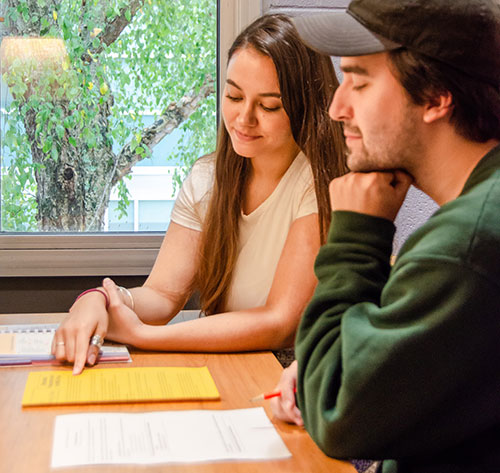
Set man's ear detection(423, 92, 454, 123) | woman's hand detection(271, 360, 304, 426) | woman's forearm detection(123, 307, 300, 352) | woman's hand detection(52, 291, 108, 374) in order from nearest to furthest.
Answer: man's ear detection(423, 92, 454, 123), woman's hand detection(271, 360, 304, 426), woman's hand detection(52, 291, 108, 374), woman's forearm detection(123, 307, 300, 352)

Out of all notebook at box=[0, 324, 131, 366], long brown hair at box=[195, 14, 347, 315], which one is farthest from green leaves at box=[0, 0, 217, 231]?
notebook at box=[0, 324, 131, 366]

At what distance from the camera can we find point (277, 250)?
184cm

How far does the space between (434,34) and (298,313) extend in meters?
0.84

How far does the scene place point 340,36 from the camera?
0.98 m

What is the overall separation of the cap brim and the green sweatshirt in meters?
0.21

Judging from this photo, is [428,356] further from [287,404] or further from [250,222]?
[250,222]

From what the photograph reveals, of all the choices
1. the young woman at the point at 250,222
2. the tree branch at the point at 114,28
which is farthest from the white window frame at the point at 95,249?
the young woman at the point at 250,222

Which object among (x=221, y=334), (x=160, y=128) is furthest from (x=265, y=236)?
(x=160, y=128)

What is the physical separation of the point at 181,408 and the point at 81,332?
347mm

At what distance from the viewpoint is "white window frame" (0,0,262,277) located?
103 inches

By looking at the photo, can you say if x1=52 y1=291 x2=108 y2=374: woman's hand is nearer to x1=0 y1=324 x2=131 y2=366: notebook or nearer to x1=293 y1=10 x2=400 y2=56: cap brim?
x1=0 y1=324 x2=131 y2=366: notebook

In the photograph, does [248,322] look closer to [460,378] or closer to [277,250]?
[277,250]

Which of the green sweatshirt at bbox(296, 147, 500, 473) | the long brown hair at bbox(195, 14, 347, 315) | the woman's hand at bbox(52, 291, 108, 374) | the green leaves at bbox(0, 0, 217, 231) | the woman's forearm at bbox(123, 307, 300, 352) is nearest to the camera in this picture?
the green sweatshirt at bbox(296, 147, 500, 473)

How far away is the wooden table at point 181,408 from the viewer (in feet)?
3.11
